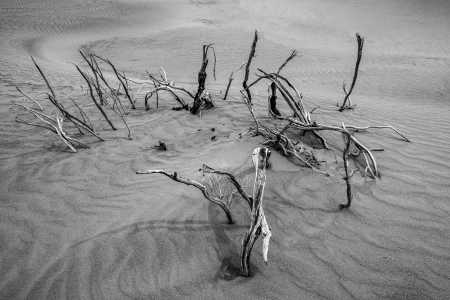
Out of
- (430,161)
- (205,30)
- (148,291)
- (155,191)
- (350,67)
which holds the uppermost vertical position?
(205,30)

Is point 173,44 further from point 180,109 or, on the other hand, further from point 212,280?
point 212,280

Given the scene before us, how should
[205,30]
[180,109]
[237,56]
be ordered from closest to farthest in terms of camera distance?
1. [180,109]
2. [237,56]
3. [205,30]

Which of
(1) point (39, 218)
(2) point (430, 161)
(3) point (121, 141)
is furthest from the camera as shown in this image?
(3) point (121, 141)

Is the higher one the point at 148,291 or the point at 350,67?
the point at 350,67

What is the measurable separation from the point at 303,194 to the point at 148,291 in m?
1.18

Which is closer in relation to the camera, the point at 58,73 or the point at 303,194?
the point at 303,194

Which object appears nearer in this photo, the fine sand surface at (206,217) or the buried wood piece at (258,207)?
the buried wood piece at (258,207)

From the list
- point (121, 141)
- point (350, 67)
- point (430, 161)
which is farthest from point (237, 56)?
point (430, 161)

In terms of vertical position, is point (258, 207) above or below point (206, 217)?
above

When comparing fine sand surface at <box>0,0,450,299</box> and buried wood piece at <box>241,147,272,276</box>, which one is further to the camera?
fine sand surface at <box>0,0,450,299</box>

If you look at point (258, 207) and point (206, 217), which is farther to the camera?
point (206, 217)

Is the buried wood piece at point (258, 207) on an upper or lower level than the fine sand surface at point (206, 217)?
upper

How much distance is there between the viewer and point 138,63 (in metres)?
8.56

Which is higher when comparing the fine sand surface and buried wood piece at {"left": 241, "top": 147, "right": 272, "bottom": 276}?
buried wood piece at {"left": 241, "top": 147, "right": 272, "bottom": 276}
